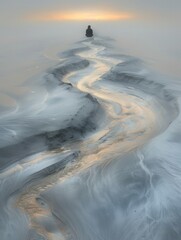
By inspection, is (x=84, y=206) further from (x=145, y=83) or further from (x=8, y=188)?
(x=145, y=83)

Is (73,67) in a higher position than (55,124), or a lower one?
lower

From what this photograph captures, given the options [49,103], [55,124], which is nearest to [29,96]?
[49,103]

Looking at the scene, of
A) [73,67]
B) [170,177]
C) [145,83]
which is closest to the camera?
[170,177]

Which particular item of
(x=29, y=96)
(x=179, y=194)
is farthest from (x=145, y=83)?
(x=179, y=194)

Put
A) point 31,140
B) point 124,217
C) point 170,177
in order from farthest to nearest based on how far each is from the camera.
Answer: point 31,140, point 170,177, point 124,217

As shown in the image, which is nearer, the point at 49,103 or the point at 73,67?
the point at 49,103

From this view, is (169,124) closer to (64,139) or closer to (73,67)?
(64,139)
